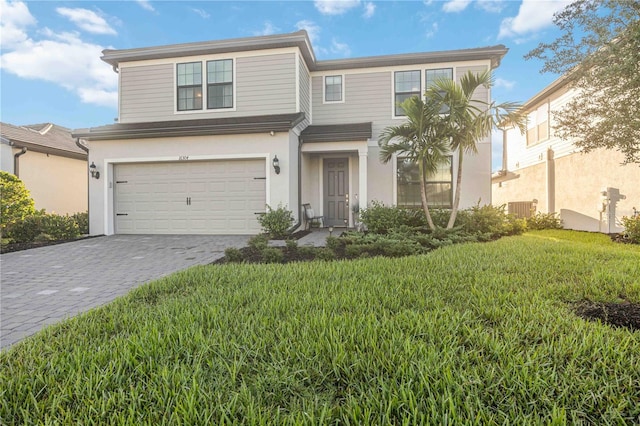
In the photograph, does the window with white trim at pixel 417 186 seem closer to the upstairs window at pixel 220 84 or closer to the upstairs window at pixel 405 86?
the upstairs window at pixel 405 86

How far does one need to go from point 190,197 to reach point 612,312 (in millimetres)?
9598

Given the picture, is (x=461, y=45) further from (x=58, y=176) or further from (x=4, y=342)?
(x=58, y=176)

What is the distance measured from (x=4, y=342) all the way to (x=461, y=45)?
12654 millimetres

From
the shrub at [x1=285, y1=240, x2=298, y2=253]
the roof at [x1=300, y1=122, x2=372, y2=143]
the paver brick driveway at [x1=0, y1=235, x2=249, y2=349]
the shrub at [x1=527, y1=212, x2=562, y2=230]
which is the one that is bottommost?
the paver brick driveway at [x1=0, y1=235, x2=249, y2=349]

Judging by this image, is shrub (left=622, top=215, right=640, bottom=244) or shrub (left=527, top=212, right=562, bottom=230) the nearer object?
shrub (left=622, top=215, right=640, bottom=244)

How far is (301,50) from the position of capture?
10.3 m

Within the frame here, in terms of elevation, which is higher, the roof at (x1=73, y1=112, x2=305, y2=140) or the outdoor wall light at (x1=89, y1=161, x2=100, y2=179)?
the roof at (x1=73, y1=112, x2=305, y2=140)

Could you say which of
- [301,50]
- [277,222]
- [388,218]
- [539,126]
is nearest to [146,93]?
[301,50]

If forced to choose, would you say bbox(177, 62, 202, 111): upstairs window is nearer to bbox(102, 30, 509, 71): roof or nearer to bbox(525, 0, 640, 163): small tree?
bbox(102, 30, 509, 71): roof

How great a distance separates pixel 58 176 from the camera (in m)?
12.9

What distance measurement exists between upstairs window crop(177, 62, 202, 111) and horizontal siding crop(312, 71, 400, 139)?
3.93 m

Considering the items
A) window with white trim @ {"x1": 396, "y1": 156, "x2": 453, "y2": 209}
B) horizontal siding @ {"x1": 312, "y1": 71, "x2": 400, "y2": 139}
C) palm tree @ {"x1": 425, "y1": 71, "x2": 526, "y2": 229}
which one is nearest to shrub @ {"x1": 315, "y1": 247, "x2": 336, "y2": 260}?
palm tree @ {"x1": 425, "y1": 71, "x2": 526, "y2": 229}

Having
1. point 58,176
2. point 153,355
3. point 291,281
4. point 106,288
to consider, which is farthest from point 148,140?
point 153,355

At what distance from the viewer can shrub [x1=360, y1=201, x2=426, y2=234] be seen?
28.3ft
